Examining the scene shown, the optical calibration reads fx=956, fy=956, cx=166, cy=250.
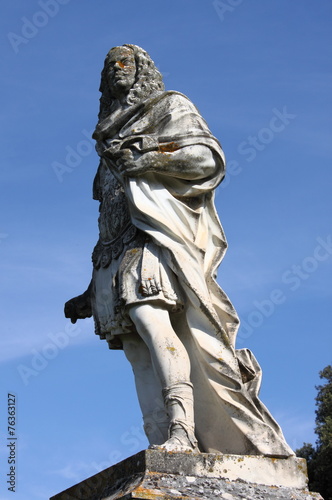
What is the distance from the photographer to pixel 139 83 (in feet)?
31.1

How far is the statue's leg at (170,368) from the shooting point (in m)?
7.72

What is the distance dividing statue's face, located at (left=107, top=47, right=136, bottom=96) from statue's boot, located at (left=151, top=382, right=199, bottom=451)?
317 cm

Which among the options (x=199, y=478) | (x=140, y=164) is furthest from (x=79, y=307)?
(x=199, y=478)

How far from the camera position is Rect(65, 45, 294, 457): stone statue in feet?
26.5

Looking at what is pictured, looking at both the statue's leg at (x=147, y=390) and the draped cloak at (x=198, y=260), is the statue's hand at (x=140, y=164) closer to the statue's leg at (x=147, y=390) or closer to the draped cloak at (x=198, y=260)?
the draped cloak at (x=198, y=260)

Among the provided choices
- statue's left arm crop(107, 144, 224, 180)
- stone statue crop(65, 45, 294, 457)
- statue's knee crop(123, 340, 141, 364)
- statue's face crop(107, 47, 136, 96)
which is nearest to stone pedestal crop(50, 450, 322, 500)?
stone statue crop(65, 45, 294, 457)

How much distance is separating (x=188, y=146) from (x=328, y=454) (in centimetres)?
1755

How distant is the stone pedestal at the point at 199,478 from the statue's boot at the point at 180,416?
0.19 m

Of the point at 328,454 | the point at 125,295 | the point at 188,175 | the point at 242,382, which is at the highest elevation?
the point at 328,454

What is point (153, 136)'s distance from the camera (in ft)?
29.1

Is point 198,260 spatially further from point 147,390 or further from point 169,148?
point 147,390

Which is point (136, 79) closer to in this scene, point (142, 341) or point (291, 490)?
A: point (142, 341)

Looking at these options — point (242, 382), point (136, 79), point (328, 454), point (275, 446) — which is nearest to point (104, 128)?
point (136, 79)

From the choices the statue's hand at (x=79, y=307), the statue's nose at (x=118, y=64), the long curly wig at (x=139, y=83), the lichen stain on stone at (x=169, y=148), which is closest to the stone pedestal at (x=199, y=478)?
the statue's hand at (x=79, y=307)
